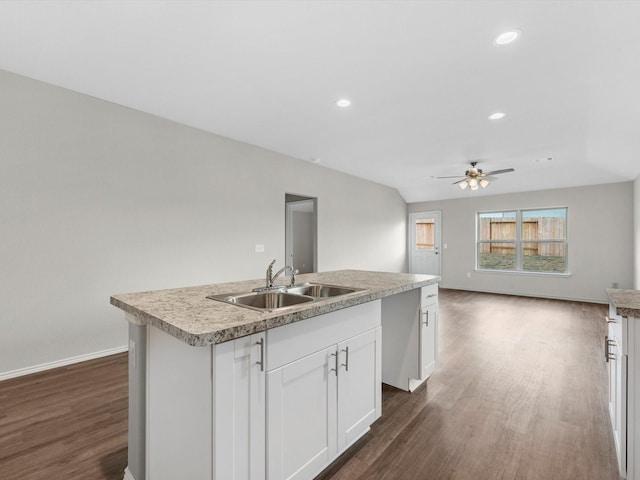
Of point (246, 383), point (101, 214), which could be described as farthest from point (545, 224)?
point (101, 214)

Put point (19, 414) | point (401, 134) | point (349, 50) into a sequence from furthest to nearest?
1. point (401, 134)
2. point (349, 50)
3. point (19, 414)

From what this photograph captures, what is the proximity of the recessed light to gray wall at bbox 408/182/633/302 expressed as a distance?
565cm

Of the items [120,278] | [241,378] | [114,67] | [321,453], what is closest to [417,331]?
[321,453]

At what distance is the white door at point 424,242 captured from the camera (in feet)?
26.5

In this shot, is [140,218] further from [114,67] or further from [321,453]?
[321,453]

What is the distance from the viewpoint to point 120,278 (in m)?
3.25

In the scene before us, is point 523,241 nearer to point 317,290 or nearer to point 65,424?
point 317,290

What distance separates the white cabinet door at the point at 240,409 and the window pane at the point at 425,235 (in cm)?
765

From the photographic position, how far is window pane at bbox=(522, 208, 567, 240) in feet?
21.3

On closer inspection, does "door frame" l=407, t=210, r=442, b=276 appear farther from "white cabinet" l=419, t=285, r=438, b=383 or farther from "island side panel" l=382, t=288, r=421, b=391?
"island side panel" l=382, t=288, r=421, b=391

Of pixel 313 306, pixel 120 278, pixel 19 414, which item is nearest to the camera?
pixel 313 306

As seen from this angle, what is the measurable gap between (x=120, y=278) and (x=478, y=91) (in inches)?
156

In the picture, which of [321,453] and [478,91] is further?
[478,91]

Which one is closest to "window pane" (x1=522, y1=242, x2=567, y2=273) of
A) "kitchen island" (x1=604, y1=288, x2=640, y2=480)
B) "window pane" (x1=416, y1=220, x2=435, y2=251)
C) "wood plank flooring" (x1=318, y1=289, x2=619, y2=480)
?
"window pane" (x1=416, y1=220, x2=435, y2=251)
